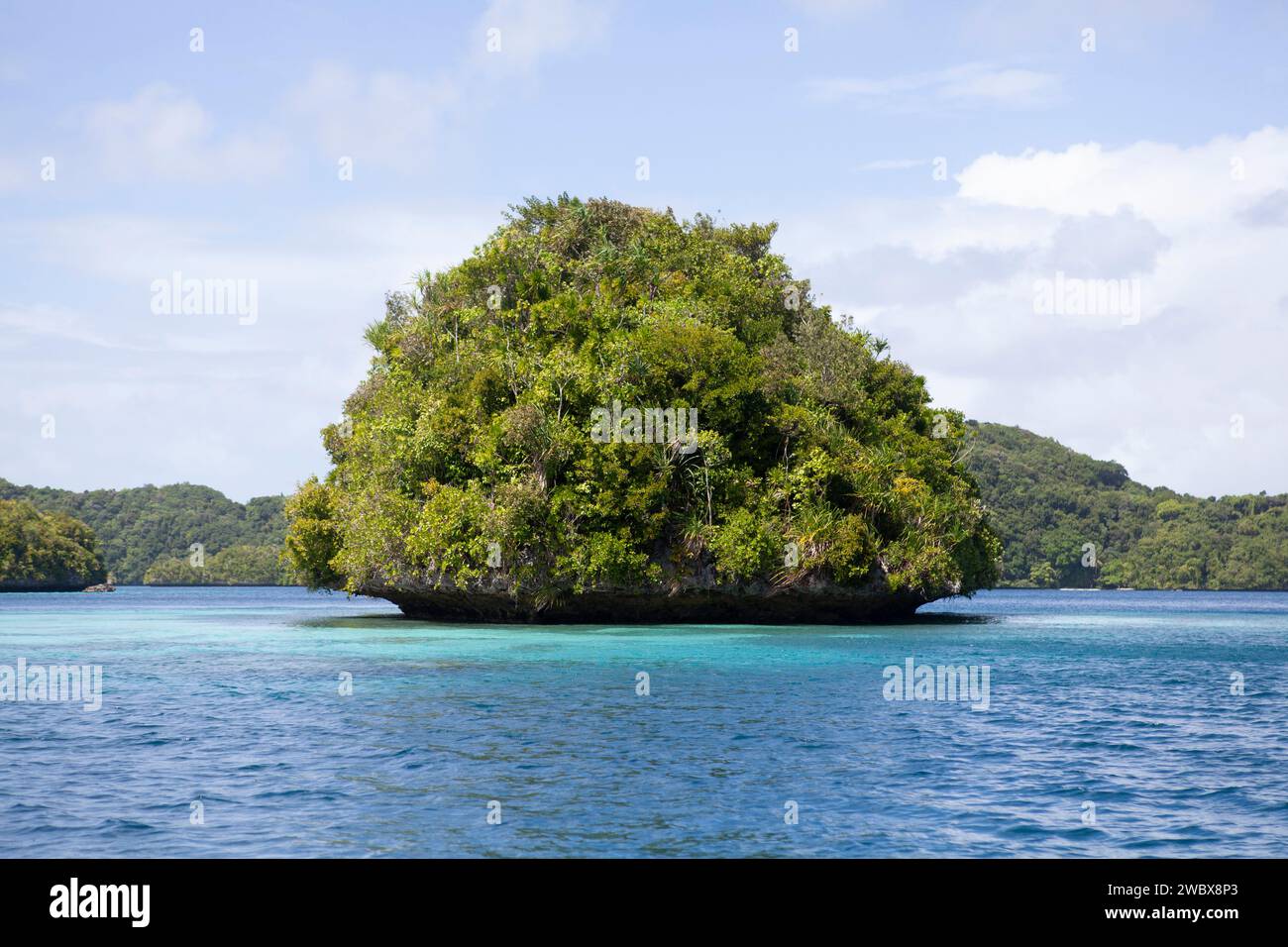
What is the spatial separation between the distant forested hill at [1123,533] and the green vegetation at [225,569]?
9709cm

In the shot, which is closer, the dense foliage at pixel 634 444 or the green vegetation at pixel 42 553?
the dense foliage at pixel 634 444

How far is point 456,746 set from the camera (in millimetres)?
14773

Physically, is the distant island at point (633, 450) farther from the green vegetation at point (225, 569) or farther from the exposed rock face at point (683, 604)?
the green vegetation at point (225, 569)

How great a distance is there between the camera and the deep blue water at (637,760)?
10344mm

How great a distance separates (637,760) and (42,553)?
114804 millimetres

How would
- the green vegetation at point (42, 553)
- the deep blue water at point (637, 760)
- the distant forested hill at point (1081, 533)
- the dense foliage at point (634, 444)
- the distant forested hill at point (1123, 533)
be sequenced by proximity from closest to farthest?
the deep blue water at point (637, 760) → the dense foliage at point (634, 444) → the green vegetation at point (42, 553) → the distant forested hill at point (1123, 533) → the distant forested hill at point (1081, 533)

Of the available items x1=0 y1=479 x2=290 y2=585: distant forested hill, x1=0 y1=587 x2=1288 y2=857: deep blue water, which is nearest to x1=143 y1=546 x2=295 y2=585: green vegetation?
x1=0 y1=479 x2=290 y2=585: distant forested hill

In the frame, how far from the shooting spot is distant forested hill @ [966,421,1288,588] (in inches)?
5226

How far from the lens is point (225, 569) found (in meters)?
159

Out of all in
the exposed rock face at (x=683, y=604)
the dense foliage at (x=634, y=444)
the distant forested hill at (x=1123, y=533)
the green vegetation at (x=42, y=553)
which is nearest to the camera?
the dense foliage at (x=634, y=444)

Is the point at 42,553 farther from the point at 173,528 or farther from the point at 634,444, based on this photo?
the point at 634,444

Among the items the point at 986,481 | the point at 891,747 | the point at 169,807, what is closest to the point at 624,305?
the point at 891,747

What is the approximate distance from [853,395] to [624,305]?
10113 millimetres

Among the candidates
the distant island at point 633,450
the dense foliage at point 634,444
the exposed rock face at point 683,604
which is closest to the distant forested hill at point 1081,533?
the distant island at point 633,450
